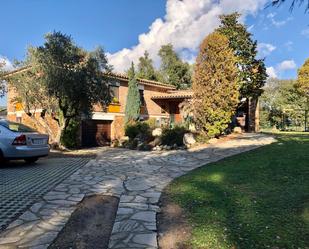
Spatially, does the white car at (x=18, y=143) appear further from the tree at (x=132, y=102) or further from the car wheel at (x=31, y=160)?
the tree at (x=132, y=102)

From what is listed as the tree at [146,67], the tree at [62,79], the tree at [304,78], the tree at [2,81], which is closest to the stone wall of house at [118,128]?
the tree at [62,79]

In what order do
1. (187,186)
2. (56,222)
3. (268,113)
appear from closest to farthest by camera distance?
(56,222)
(187,186)
(268,113)

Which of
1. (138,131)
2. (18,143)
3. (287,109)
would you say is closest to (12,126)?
(18,143)

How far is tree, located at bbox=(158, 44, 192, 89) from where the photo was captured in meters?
38.6

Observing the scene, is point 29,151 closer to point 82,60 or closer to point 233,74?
point 82,60

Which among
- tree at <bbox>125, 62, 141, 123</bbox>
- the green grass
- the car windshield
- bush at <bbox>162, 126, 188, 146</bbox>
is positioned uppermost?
tree at <bbox>125, 62, 141, 123</bbox>

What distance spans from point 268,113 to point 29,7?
25.2 m

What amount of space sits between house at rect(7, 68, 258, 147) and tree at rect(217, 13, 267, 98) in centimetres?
299

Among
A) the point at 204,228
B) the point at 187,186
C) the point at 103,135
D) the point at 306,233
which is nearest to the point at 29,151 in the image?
the point at 187,186

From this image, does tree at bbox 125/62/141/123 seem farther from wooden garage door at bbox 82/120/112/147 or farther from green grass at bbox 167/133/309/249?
green grass at bbox 167/133/309/249

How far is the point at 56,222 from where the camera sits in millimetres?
4648

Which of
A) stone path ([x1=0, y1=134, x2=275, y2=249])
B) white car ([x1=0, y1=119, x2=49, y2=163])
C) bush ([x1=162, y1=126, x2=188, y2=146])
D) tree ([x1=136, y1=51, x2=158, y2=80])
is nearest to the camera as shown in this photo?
stone path ([x1=0, y1=134, x2=275, y2=249])

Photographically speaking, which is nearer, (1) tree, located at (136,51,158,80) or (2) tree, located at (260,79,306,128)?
(2) tree, located at (260,79,306,128)

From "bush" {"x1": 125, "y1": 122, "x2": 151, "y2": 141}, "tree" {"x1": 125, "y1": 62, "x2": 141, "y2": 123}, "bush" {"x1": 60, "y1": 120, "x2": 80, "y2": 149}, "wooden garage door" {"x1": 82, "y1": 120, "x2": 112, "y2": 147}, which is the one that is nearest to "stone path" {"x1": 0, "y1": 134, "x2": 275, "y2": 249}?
"bush" {"x1": 125, "y1": 122, "x2": 151, "y2": 141}
